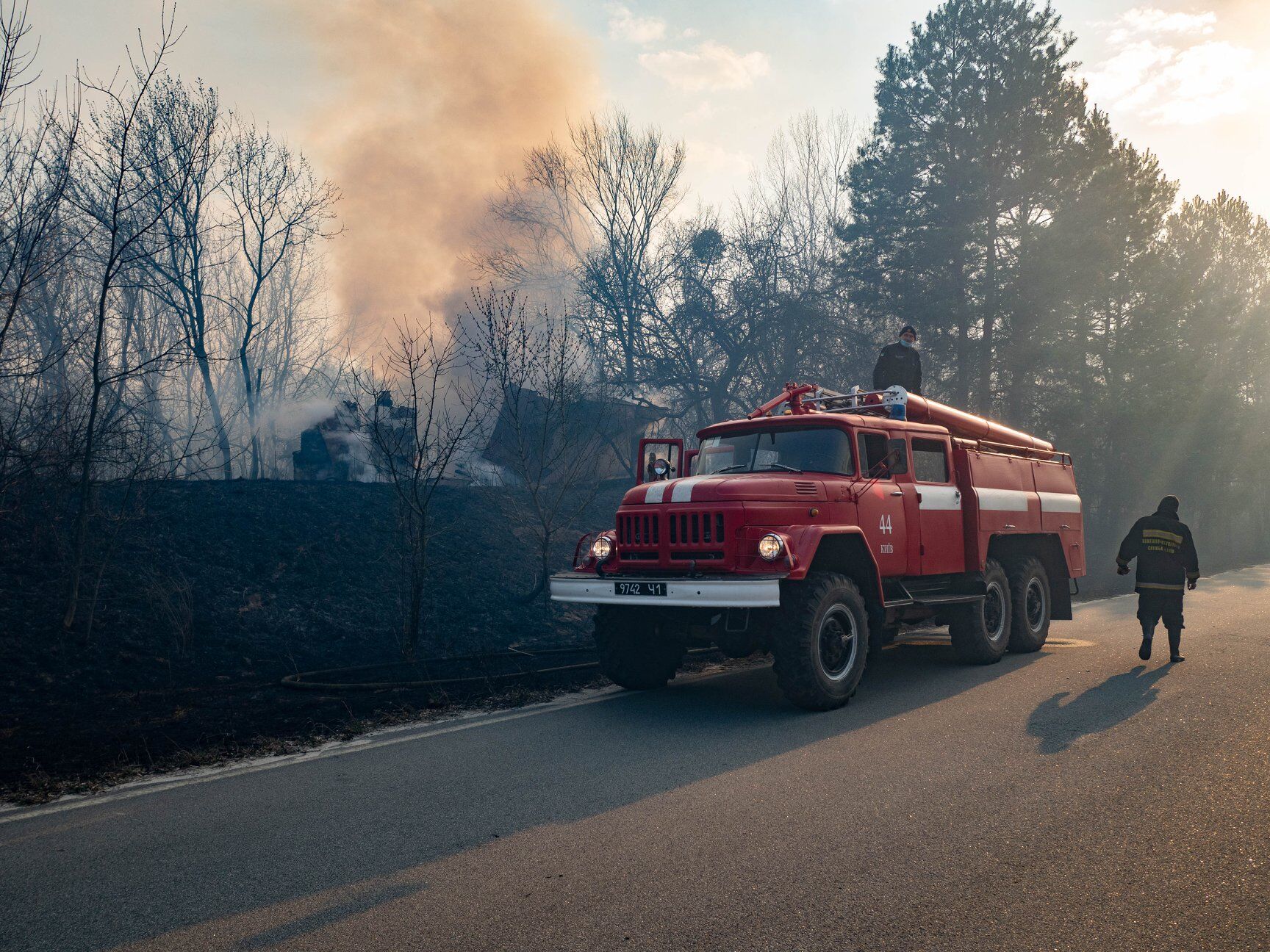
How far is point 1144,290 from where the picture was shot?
28.7 metres

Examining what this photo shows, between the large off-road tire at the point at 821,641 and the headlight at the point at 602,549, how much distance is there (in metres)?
1.76

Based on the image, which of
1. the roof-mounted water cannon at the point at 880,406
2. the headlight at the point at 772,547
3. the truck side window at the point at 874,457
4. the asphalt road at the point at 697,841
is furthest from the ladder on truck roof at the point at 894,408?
the asphalt road at the point at 697,841

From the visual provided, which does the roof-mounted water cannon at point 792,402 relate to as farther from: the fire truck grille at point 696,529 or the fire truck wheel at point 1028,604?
the fire truck wheel at point 1028,604

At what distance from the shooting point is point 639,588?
704 cm

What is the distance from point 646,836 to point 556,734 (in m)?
2.30

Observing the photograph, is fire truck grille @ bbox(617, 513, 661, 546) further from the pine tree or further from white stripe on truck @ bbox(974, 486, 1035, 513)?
the pine tree

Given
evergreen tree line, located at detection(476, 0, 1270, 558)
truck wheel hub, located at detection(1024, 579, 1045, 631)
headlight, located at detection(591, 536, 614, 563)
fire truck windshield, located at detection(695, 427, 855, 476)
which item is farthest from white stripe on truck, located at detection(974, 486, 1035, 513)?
evergreen tree line, located at detection(476, 0, 1270, 558)

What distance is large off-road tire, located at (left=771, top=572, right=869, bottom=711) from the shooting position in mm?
6863

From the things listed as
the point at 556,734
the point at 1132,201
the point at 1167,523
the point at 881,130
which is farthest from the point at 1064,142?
the point at 556,734

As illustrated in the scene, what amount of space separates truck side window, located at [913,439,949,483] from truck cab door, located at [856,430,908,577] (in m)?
0.50

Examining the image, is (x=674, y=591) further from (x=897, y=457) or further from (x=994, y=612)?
(x=994, y=612)

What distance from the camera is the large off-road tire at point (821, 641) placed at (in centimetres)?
686

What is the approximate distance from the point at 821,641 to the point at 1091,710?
2254 millimetres

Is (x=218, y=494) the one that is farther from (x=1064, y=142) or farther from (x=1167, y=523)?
(x=1064, y=142)
